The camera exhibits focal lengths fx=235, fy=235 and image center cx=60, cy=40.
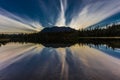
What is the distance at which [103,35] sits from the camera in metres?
188

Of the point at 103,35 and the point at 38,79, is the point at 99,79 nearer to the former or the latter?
the point at 38,79

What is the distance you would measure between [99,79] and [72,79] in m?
1.53

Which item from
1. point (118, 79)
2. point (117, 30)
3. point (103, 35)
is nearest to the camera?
A: point (118, 79)

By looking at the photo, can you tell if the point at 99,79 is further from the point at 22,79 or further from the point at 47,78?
the point at 22,79

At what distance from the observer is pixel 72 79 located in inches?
530

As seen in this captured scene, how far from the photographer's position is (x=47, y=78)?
1379cm

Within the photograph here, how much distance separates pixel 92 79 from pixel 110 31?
170493 mm

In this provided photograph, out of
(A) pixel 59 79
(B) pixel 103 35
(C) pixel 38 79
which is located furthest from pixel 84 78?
(B) pixel 103 35

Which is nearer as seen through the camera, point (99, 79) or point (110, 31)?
point (99, 79)

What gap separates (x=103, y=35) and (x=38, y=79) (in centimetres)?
17830

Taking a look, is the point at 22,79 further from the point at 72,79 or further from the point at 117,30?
the point at 117,30

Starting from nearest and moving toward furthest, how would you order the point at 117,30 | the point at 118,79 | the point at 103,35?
1. the point at 118,79
2. the point at 117,30
3. the point at 103,35

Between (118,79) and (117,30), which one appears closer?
(118,79)

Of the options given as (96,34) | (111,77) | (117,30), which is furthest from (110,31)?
(111,77)
